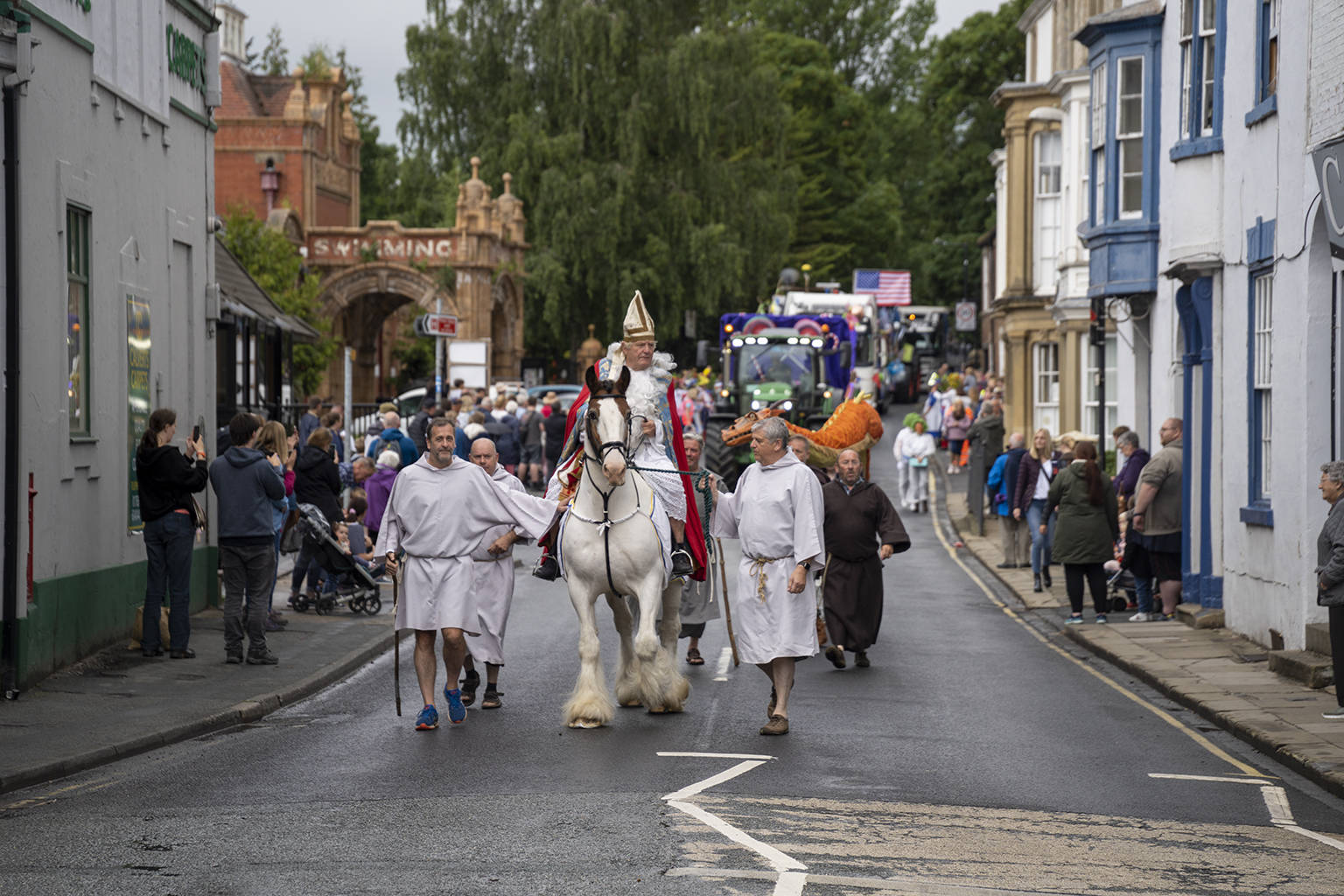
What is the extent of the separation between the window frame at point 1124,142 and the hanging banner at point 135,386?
12885mm

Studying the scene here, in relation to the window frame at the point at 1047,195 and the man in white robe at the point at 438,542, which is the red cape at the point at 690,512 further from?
the window frame at the point at 1047,195

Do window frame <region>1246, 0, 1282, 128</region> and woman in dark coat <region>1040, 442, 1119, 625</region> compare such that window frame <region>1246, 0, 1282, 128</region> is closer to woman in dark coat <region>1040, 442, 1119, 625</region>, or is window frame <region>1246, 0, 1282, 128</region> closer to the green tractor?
woman in dark coat <region>1040, 442, 1119, 625</region>

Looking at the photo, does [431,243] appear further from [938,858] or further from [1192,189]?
[938,858]

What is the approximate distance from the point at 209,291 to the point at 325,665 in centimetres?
578

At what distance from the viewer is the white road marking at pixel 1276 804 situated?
8.69m

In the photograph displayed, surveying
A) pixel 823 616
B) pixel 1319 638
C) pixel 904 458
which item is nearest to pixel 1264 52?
pixel 1319 638

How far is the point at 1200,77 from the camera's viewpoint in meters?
19.2

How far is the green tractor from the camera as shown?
122 ft

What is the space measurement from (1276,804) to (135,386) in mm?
10794

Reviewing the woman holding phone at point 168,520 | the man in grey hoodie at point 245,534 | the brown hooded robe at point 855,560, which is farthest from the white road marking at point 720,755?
the woman holding phone at point 168,520

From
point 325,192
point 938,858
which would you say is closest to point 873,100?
point 325,192

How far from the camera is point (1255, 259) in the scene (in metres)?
16.8

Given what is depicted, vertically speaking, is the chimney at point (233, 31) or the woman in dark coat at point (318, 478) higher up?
the chimney at point (233, 31)

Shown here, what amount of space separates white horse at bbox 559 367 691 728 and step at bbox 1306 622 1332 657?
5946 millimetres
